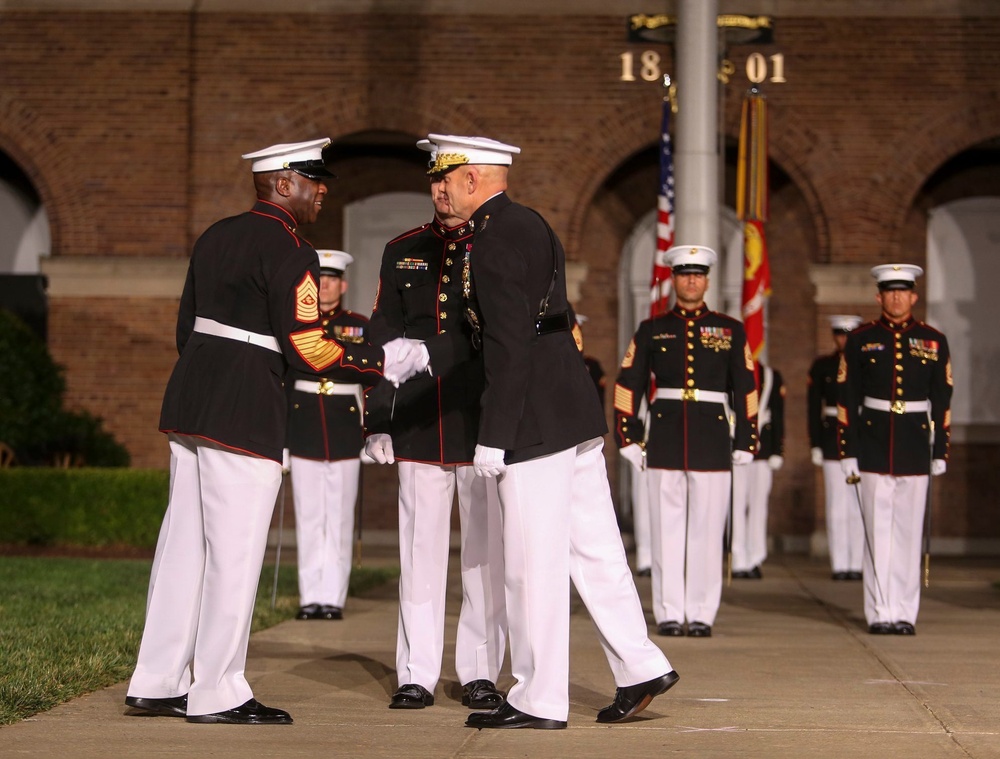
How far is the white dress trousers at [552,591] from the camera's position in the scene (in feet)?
17.7

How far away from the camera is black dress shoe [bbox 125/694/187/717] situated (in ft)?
18.1

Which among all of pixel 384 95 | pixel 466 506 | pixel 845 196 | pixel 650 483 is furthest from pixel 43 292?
pixel 466 506

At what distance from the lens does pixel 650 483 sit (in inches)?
349

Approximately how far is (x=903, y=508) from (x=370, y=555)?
7.42 m

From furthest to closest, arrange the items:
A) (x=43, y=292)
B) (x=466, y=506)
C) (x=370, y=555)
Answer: (x=43, y=292) < (x=370, y=555) < (x=466, y=506)

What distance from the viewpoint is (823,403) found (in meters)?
13.8

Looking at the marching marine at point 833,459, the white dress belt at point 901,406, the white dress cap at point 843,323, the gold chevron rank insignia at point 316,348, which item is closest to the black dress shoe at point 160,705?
the gold chevron rank insignia at point 316,348

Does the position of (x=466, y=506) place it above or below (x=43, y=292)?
below

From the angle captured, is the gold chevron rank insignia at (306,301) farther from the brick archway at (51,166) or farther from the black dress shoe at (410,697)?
the brick archway at (51,166)

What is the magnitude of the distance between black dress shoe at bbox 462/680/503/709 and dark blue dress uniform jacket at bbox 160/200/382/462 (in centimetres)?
120

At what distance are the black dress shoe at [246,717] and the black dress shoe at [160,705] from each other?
0.35 feet

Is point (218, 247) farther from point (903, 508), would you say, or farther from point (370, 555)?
point (370, 555)

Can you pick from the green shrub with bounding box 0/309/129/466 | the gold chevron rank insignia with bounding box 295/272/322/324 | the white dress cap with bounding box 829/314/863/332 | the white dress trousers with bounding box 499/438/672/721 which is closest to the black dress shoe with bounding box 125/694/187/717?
the white dress trousers with bounding box 499/438/672/721

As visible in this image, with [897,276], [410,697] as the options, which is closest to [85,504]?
[897,276]
